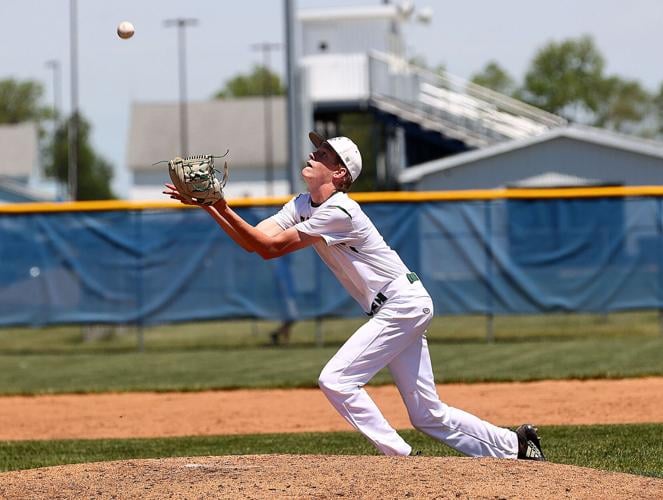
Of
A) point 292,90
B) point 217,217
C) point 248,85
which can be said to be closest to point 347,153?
point 217,217

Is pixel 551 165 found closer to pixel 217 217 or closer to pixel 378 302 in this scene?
pixel 378 302

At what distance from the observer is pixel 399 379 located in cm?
678

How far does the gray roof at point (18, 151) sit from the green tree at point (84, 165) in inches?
213

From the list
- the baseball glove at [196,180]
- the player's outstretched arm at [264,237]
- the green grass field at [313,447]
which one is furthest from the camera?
the green grass field at [313,447]

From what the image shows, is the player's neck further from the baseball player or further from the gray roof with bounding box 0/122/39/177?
the gray roof with bounding box 0/122/39/177

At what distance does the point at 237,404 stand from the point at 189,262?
18.1 feet

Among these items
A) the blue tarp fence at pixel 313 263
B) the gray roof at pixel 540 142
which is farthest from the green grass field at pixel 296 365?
the gray roof at pixel 540 142

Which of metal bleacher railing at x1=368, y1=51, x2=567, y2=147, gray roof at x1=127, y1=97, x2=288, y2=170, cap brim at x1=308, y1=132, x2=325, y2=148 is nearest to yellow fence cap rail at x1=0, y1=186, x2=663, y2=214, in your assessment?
cap brim at x1=308, y1=132, x2=325, y2=148

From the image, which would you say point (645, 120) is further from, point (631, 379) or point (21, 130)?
point (631, 379)

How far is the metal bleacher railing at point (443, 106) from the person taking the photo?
32781mm

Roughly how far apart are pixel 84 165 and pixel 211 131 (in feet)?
87.4

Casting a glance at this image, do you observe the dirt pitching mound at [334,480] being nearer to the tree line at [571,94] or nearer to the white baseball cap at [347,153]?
the white baseball cap at [347,153]

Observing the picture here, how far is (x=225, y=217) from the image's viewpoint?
21.4ft

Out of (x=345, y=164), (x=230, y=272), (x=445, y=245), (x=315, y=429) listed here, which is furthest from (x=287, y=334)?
(x=345, y=164)
